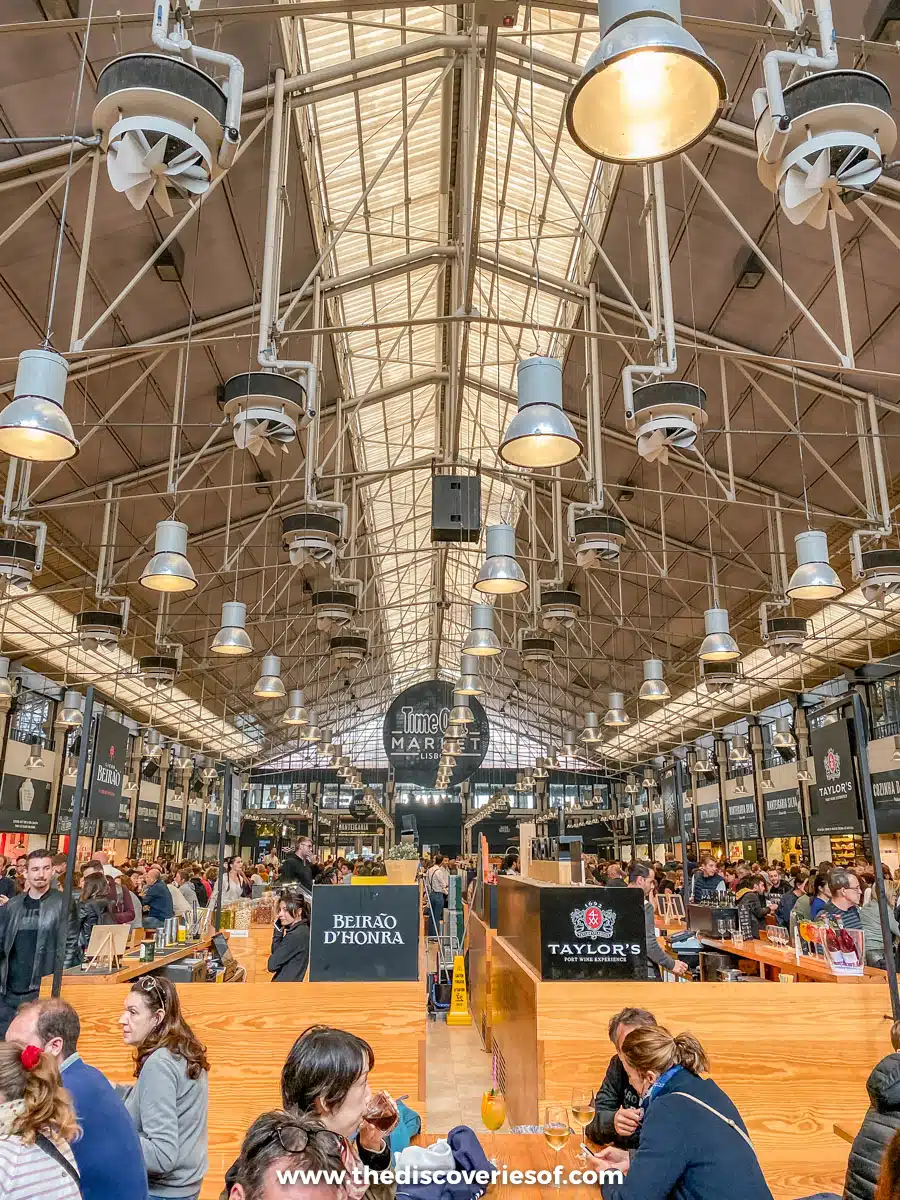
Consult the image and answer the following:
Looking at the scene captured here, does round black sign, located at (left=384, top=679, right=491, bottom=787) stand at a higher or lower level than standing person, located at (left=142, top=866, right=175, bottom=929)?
higher

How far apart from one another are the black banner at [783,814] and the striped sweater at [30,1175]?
22.3 metres

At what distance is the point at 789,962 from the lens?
6527mm

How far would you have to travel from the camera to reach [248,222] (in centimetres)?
912

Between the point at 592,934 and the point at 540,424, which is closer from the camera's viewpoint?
the point at 540,424

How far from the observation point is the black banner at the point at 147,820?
2650 centimetres

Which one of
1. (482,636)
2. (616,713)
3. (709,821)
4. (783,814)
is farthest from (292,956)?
(709,821)

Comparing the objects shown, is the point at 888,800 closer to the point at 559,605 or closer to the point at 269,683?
the point at 559,605

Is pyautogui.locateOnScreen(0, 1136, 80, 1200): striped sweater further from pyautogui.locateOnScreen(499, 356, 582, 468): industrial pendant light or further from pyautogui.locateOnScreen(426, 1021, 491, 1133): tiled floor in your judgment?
pyautogui.locateOnScreen(426, 1021, 491, 1133): tiled floor

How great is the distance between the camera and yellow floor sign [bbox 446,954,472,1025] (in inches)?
411

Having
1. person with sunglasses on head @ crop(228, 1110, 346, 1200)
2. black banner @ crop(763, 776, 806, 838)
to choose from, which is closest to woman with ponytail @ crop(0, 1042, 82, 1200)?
person with sunglasses on head @ crop(228, 1110, 346, 1200)

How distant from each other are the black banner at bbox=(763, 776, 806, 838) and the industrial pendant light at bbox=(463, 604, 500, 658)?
51.4 feet

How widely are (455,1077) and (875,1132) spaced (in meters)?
5.84

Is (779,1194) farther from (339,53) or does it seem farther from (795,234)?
(339,53)

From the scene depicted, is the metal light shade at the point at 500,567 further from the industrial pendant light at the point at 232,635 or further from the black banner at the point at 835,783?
the black banner at the point at 835,783
